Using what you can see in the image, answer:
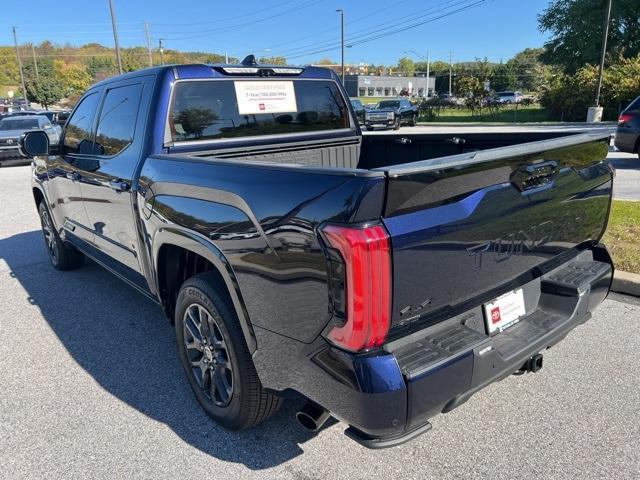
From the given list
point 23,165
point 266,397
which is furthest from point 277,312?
point 23,165

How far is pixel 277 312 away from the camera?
2139 millimetres

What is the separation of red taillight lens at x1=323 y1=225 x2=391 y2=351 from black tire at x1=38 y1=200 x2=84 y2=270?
450 cm

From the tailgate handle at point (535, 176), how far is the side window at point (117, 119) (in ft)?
8.16

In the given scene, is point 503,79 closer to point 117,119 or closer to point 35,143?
point 35,143

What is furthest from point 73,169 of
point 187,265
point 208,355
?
point 208,355

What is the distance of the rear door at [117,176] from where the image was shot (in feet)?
11.0

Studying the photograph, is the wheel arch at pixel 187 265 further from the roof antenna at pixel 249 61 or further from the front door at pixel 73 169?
the roof antenna at pixel 249 61

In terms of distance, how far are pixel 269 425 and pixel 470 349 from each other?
1.36 meters

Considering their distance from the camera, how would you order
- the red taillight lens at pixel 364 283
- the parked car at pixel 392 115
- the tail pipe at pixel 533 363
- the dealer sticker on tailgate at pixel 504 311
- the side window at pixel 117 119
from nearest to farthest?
the red taillight lens at pixel 364 283 → the dealer sticker on tailgate at pixel 504 311 → the tail pipe at pixel 533 363 → the side window at pixel 117 119 → the parked car at pixel 392 115

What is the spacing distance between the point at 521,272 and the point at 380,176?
110cm

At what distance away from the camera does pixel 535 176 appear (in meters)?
2.31

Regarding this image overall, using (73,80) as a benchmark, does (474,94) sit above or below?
below

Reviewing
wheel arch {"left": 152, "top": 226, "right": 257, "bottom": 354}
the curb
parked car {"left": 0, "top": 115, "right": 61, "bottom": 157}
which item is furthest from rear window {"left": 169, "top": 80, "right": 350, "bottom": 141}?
parked car {"left": 0, "top": 115, "right": 61, "bottom": 157}

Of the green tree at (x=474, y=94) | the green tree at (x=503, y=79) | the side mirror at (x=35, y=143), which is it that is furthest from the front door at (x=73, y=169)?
the green tree at (x=503, y=79)
